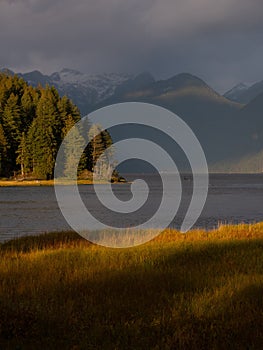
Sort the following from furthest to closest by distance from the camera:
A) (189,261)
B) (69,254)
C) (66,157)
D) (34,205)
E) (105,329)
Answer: (66,157), (34,205), (69,254), (189,261), (105,329)

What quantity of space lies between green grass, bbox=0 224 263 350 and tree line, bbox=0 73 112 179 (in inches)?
3353

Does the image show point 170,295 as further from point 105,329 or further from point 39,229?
point 39,229

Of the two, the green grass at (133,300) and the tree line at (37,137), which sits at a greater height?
the tree line at (37,137)

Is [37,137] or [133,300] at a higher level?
[37,137]

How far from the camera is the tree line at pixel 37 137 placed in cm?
10019

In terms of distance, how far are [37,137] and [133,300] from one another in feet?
301

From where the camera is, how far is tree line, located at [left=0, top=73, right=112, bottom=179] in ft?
329

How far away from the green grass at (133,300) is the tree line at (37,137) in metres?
85.2

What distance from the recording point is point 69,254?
17297 millimetres

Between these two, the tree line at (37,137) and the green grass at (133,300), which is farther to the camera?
the tree line at (37,137)

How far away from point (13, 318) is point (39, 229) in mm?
25935

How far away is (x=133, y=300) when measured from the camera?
10266 mm

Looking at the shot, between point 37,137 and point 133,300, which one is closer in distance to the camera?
point 133,300

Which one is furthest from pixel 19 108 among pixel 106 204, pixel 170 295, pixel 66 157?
pixel 170 295
